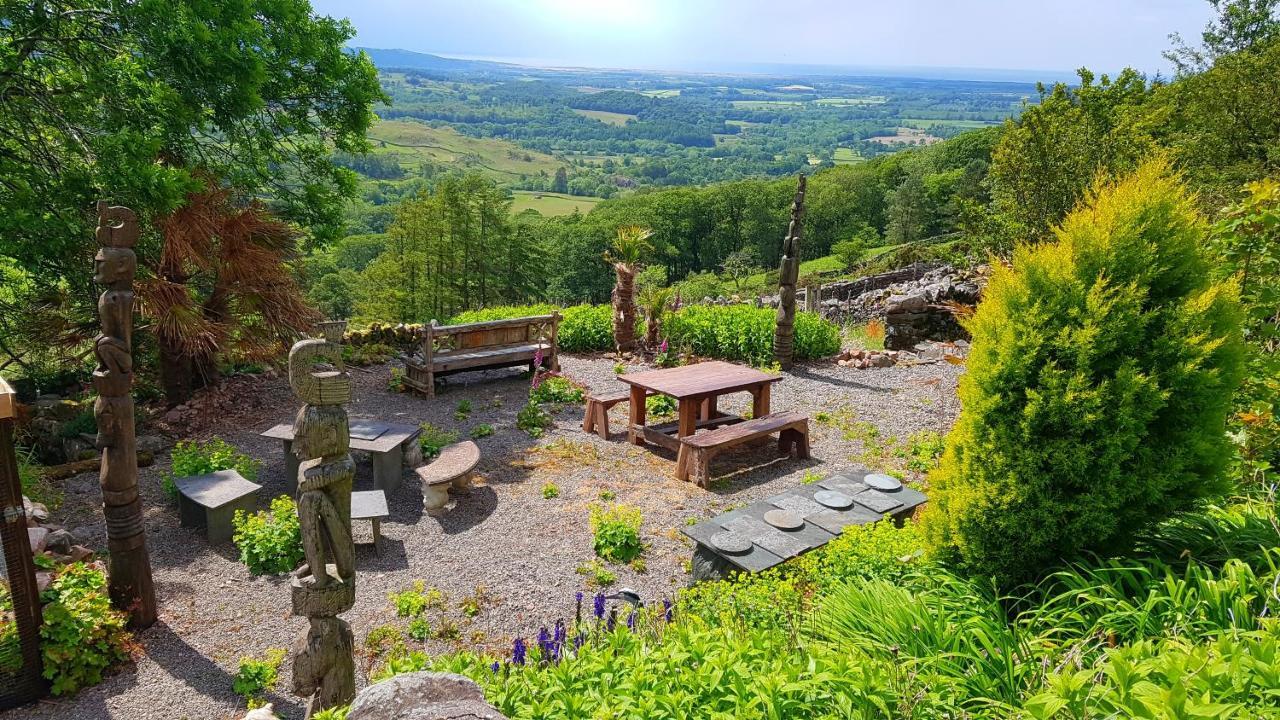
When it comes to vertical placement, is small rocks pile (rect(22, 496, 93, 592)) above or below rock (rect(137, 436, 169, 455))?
above

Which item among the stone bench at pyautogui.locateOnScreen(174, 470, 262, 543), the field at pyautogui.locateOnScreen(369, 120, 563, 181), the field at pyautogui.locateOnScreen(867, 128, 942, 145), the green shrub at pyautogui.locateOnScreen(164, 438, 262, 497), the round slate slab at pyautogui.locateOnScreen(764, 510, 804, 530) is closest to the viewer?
the round slate slab at pyautogui.locateOnScreen(764, 510, 804, 530)

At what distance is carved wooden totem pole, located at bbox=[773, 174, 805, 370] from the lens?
38.4 ft

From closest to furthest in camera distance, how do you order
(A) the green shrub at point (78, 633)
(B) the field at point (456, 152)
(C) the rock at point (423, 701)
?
1. (C) the rock at point (423, 701)
2. (A) the green shrub at point (78, 633)
3. (B) the field at point (456, 152)

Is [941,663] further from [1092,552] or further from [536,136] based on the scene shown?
[536,136]

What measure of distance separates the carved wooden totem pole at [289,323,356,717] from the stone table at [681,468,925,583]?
251 centimetres

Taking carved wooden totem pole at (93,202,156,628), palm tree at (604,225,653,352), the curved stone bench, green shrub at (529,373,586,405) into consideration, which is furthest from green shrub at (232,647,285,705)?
palm tree at (604,225,653,352)

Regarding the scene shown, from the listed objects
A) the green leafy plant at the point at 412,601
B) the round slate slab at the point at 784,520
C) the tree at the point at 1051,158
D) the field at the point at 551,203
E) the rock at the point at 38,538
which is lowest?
the field at the point at 551,203

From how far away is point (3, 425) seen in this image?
4.11 m

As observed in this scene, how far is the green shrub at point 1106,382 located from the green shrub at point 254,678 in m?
4.20

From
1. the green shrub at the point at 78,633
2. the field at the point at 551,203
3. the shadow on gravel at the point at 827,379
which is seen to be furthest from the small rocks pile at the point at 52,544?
the field at the point at 551,203

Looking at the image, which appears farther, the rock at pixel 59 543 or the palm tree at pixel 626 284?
the palm tree at pixel 626 284

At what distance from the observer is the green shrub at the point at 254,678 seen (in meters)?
4.50

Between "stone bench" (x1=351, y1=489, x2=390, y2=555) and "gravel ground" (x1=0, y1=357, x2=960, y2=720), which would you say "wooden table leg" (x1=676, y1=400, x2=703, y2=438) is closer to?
"gravel ground" (x1=0, y1=357, x2=960, y2=720)

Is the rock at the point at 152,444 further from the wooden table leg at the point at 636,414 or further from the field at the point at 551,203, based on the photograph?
the field at the point at 551,203
